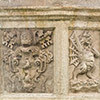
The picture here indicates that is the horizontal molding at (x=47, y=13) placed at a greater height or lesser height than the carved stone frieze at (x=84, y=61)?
greater

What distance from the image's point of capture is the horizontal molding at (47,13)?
8.09ft

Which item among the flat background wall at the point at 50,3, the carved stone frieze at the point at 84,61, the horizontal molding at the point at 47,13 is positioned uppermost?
the flat background wall at the point at 50,3

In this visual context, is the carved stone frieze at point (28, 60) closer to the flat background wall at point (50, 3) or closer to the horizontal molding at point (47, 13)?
the horizontal molding at point (47, 13)

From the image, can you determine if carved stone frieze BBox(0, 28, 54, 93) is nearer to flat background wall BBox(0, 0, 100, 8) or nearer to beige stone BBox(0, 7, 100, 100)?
beige stone BBox(0, 7, 100, 100)

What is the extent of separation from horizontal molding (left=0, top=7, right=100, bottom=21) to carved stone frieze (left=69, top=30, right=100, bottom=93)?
16 centimetres

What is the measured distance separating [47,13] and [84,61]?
1.77 ft

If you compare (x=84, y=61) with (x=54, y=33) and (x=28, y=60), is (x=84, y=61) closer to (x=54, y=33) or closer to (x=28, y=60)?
(x=54, y=33)

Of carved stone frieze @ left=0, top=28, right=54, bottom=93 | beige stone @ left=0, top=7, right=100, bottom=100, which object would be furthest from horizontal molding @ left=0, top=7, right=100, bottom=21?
carved stone frieze @ left=0, top=28, right=54, bottom=93

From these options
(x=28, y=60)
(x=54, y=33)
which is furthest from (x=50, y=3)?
(x=28, y=60)

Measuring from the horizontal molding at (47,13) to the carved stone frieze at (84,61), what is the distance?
6.1 inches

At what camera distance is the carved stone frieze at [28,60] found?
2547 mm

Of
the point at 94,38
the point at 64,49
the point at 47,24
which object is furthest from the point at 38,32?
the point at 94,38

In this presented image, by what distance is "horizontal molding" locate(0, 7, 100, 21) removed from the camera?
8.09ft

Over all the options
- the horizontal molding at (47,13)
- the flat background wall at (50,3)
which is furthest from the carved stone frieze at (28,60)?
the flat background wall at (50,3)
